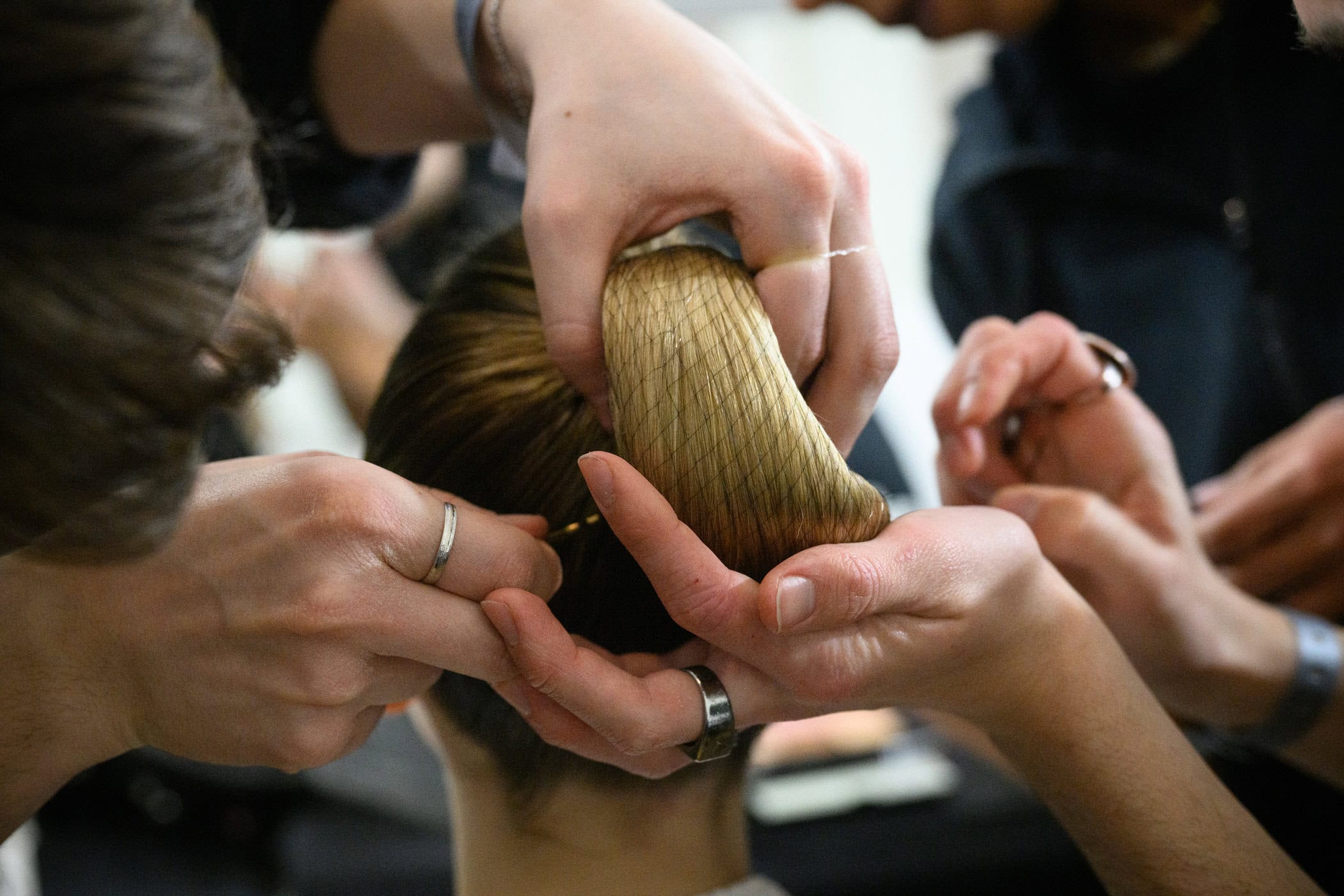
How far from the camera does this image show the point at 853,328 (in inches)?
29.6

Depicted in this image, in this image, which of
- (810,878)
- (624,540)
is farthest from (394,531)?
(810,878)

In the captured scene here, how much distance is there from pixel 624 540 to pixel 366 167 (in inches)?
31.3

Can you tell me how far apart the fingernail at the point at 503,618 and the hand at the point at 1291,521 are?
1071 mm

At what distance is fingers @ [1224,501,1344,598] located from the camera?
1.34 meters

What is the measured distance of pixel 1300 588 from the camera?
1.39 meters

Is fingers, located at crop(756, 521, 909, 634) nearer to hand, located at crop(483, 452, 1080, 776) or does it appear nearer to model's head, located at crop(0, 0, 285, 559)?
hand, located at crop(483, 452, 1080, 776)

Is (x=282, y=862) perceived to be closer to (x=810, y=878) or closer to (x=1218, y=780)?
(x=810, y=878)

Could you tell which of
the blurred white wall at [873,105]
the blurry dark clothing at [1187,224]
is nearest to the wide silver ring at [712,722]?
the blurry dark clothing at [1187,224]

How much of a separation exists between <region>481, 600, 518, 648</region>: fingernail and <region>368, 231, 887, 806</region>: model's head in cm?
10

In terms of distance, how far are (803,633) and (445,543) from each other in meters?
0.24

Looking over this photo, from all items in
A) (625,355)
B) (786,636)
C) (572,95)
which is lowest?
(786,636)

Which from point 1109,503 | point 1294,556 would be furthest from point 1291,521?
point 1109,503

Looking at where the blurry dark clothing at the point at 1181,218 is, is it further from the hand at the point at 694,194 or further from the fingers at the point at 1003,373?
the hand at the point at 694,194

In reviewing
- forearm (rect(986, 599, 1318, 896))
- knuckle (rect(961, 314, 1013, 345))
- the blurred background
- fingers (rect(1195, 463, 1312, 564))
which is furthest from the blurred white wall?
forearm (rect(986, 599, 1318, 896))
